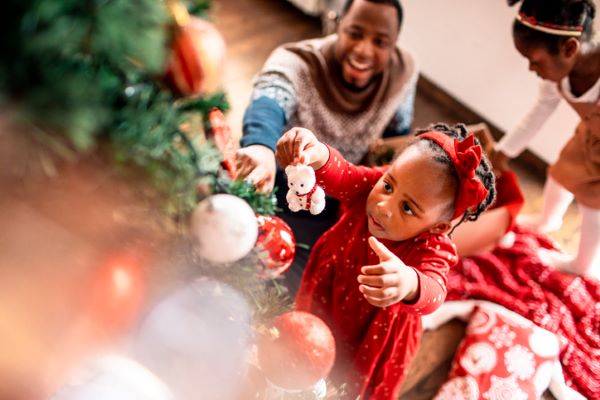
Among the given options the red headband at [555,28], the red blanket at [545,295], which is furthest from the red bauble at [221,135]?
the red blanket at [545,295]

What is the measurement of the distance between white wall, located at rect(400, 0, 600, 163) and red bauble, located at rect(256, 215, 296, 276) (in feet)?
4.80

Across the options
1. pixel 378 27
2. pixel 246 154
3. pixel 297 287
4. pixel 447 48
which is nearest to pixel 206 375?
pixel 246 154

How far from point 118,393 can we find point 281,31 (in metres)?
2.14

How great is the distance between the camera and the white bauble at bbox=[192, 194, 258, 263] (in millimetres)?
462

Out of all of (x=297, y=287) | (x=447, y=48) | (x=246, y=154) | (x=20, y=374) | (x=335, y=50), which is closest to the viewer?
(x=20, y=374)

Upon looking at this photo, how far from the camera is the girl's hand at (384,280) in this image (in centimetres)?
62

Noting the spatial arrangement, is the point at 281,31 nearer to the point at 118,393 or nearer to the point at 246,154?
the point at 246,154

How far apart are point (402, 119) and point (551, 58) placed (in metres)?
0.43

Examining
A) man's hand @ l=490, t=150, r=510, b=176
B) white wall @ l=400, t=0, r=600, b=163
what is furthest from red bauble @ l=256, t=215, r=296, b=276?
white wall @ l=400, t=0, r=600, b=163

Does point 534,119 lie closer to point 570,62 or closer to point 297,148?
point 570,62

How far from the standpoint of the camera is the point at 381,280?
621mm

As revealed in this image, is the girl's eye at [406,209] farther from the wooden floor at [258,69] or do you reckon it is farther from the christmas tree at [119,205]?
the wooden floor at [258,69]

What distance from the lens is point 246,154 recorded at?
0.85 m

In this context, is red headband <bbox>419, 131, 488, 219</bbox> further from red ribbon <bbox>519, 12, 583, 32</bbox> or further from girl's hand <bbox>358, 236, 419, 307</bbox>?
red ribbon <bbox>519, 12, 583, 32</bbox>
